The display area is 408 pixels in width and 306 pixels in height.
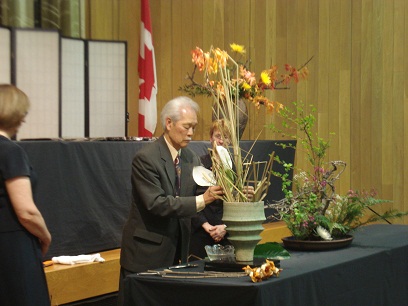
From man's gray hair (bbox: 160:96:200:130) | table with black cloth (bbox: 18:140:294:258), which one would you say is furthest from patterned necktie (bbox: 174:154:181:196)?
table with black cloth (bbox: 18:140:294:258)

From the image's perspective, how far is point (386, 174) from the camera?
5723 mm

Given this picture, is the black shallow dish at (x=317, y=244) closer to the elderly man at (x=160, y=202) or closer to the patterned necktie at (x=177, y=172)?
the elderly man at (x=160, y=202)

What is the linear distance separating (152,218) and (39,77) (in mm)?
2222

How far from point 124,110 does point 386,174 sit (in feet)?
6.49

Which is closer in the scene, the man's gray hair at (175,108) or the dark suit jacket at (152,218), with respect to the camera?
the dark suit jacket at (152,218)

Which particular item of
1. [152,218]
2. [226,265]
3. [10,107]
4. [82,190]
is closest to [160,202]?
[152,218]

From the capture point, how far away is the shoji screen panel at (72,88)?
17.6ft

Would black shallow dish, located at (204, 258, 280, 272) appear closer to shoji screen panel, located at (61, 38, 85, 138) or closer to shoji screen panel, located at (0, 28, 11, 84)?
shoji screen panel, located at (0, 28, 11, 84)

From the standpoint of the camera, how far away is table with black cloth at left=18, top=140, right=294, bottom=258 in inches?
153

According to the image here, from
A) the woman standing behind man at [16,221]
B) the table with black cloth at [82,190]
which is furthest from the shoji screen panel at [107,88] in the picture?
the woman standing behind man at [16,221]

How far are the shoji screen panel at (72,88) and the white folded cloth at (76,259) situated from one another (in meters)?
1.50

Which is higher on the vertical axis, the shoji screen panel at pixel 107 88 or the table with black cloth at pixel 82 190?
the shoji screen panel at pixel 107 88

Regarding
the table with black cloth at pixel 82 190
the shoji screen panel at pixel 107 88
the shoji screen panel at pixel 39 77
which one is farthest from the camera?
the shoji screen panel at pixel 107 88

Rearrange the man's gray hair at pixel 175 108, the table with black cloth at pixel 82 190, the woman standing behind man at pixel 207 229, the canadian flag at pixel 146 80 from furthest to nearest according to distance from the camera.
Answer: the canadian flag at pixel 146 80 < the table with black cloth at pixel 82 190 < the woman standing behind man at pixel 207 229 < the man's gray hair at pixel 175 108
